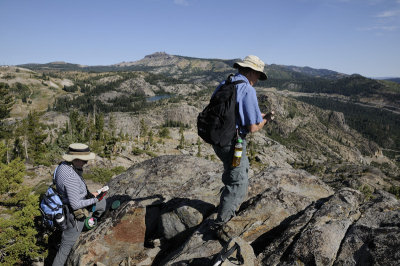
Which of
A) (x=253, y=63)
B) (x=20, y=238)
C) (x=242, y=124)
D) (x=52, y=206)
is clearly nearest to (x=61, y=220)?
(x=52, y=206)

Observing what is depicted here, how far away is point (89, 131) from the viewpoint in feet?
250

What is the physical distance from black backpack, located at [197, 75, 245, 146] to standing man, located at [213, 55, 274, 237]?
0.49ft

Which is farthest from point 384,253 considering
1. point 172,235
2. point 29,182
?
point 29,182

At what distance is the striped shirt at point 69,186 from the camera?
6.97m

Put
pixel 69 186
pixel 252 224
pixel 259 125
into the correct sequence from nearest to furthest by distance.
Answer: pixel 259 125
pixel 252 224
pixel 69 186

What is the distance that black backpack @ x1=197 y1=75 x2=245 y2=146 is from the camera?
5578mm

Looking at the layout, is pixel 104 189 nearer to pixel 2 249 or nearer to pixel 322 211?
pixel 2 249

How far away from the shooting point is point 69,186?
23.0 ft

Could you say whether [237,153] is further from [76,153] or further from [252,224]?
[76,153]

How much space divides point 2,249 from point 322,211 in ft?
38.5

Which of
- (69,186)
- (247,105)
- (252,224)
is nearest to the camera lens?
(247,105)

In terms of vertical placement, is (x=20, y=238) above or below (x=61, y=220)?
below

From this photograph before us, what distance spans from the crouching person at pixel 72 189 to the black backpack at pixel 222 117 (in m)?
3.95

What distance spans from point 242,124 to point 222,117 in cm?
52
